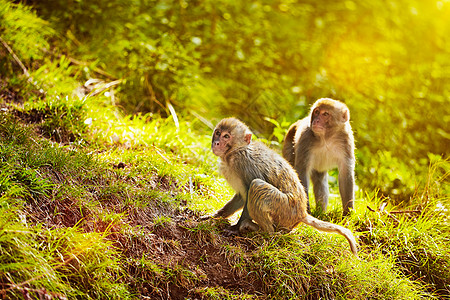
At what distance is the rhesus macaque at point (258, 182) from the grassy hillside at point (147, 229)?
17 centimetres

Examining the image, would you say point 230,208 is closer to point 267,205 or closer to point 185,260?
point 267,205

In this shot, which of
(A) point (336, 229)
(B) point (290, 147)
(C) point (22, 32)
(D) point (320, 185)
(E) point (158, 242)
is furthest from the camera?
(C) point (22, 32)

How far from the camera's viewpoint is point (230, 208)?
4.55m

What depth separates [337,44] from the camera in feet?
32.4

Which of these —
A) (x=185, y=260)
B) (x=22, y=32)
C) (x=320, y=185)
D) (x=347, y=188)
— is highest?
(x=22, y=32)

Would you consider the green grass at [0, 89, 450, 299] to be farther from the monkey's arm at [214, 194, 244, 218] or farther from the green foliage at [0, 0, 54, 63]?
the green foliage at [0, 0, 54, 63]

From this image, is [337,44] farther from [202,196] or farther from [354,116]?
[202,196]

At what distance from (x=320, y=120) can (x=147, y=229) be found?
244 centimetres

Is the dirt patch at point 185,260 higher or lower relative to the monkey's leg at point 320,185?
higher

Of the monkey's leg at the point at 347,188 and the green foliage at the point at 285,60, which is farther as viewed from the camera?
the green foliage at the point at 285,60

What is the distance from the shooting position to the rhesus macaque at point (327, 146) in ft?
17.0

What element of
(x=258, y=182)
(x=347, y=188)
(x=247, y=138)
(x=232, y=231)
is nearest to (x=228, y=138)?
(x=247, y=138)

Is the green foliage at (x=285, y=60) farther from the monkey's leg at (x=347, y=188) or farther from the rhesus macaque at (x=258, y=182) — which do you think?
the rhesus macaque at (x=258, y=182)

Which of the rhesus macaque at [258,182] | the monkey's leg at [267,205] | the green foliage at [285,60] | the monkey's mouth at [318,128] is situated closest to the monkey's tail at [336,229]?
the rhesus macaque at [258,182]
